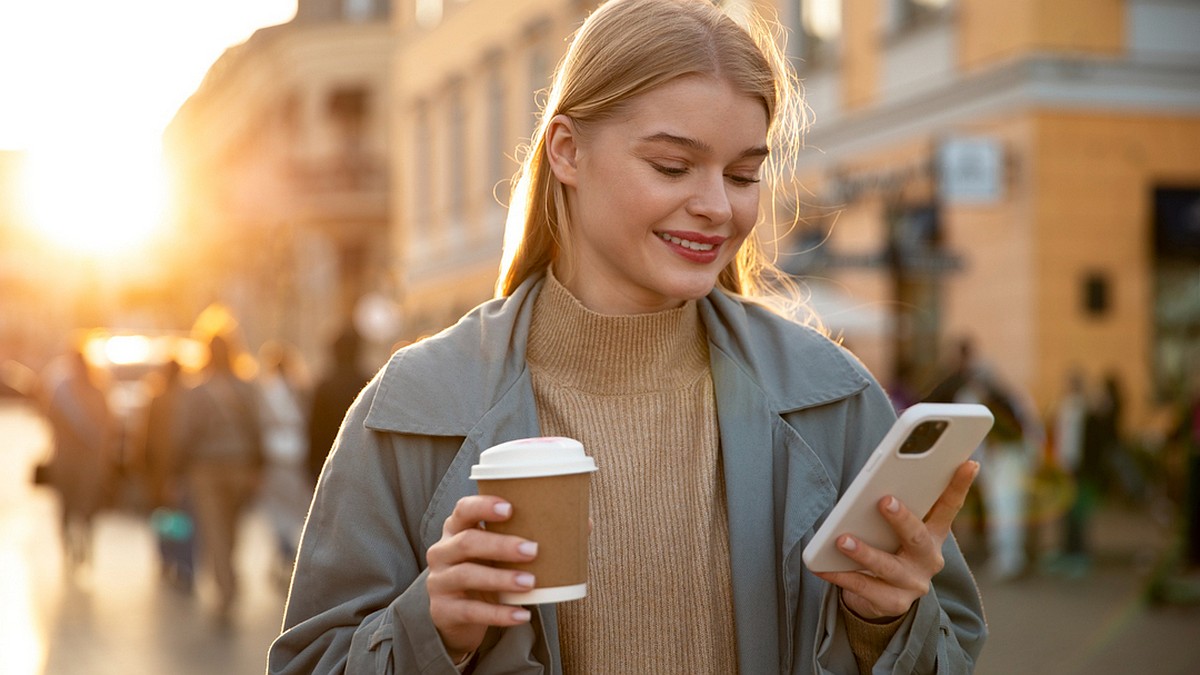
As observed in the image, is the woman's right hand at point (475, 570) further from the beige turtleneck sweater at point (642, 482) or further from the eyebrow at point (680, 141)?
the eyebrow at point (680, 141)

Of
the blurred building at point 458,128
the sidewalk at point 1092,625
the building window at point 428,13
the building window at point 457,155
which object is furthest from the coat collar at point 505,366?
the building window at point 428,13

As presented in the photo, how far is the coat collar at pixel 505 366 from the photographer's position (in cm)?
241

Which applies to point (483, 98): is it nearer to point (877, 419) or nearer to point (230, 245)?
point (230, 245)

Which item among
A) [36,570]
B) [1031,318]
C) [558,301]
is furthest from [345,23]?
[558,301]

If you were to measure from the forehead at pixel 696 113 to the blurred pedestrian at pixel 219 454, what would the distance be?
8955mm

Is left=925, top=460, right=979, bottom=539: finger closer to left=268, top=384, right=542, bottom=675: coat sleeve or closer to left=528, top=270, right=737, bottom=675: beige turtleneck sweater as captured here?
left=528, top=270, right=737, bottom=675: beige turtleneck sweater

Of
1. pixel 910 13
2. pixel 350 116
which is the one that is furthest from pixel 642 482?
pixel 350 116

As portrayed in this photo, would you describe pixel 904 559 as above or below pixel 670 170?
below

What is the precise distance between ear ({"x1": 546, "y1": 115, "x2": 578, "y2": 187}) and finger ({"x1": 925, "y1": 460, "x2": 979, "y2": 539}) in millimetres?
723

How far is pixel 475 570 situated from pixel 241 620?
28.9 ft

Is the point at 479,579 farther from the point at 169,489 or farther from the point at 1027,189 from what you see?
the point at 1027,189

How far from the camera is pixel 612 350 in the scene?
2543mm

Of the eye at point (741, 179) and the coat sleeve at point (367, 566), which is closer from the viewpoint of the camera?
the coat sleeve at point (367, 566)

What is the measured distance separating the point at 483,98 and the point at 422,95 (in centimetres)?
516
